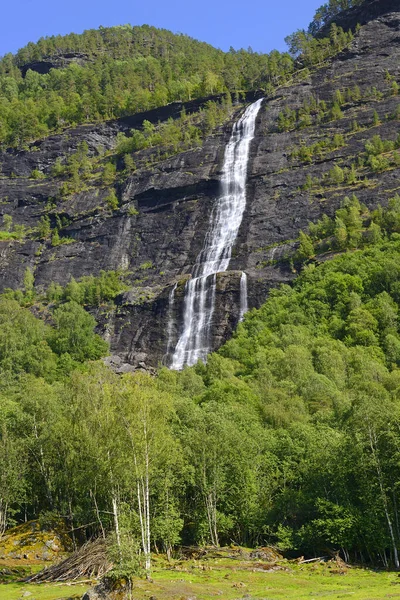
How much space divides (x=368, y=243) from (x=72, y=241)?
6366 cm

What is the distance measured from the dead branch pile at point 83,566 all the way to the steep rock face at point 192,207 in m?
60.2

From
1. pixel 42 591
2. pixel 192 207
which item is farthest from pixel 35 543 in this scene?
pixel 192 207

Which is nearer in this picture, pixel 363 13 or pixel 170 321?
pixel 170 321

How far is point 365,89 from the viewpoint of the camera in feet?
449

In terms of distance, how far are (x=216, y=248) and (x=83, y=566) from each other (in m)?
83.3

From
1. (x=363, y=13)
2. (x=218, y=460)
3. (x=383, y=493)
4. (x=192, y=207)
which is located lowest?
(x=383, y=493)

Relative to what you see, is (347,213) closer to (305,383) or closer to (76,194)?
(305,383)

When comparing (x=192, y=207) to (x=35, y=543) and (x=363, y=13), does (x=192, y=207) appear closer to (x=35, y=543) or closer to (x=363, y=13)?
(x=35, y=543)

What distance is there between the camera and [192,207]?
120938 mm

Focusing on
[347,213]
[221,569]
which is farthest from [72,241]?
[221,569]

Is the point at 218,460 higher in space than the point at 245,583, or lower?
higher

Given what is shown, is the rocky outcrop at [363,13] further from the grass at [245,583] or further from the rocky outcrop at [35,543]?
the rocky outcrop at [35,543]

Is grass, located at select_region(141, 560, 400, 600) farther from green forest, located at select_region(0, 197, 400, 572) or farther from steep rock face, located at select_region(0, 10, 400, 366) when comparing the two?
steep rock face, located at select_region(0, 10, 400, 366)

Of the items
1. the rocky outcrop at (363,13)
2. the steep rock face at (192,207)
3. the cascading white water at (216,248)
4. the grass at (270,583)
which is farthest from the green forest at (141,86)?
the grass at (270,583)
